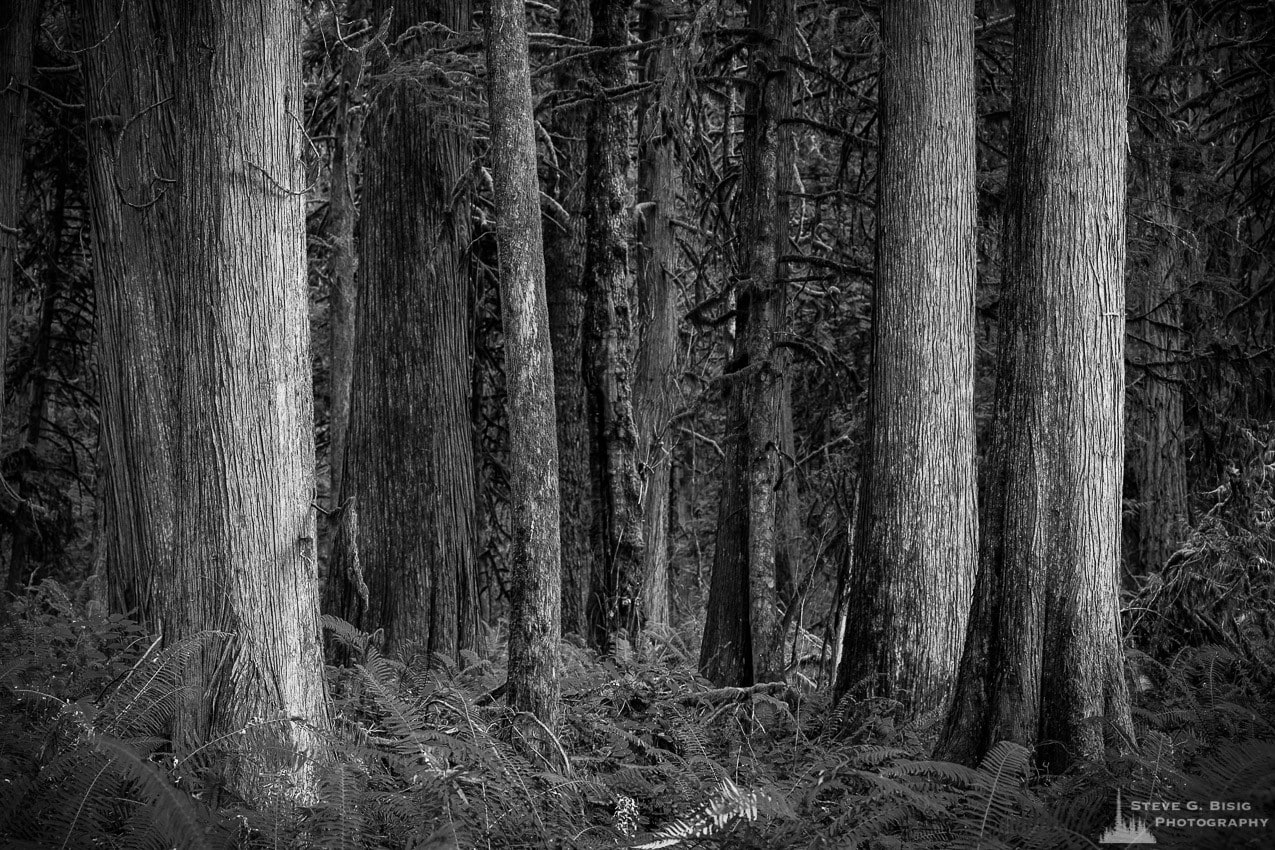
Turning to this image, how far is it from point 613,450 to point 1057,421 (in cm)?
501

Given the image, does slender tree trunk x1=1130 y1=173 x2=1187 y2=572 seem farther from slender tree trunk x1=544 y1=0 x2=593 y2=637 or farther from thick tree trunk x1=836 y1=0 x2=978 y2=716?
slender tree trunk x1=544 y1=0 x2=593 y2=637

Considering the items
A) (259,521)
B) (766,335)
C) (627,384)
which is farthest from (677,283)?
(259,521)

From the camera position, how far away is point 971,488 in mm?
7582

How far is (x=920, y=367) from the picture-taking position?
7480mm

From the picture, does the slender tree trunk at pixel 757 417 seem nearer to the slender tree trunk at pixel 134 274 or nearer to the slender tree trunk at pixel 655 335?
the slender tree trunk at pixel 655 335

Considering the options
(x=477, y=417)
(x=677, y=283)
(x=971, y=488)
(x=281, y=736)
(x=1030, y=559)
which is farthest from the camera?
(x=677, y=283)

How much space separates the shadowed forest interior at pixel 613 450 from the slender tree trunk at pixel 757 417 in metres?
0.04

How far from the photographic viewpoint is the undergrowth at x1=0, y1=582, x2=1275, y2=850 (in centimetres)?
→ 421

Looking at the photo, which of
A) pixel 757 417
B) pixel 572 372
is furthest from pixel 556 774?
pixel 572 372

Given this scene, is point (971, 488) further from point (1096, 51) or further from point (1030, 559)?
point (1096, 51)

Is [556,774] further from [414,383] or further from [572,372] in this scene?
[572,372]

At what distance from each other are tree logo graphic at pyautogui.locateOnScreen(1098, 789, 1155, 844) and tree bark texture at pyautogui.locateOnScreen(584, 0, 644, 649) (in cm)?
589

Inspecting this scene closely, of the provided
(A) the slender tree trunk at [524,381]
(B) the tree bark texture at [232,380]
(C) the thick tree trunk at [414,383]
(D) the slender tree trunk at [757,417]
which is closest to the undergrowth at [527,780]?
(B) the tree bark texture at [232,380]

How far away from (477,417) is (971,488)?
5687 mm
